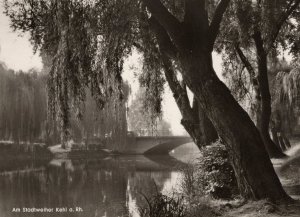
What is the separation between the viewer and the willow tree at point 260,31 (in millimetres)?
9616

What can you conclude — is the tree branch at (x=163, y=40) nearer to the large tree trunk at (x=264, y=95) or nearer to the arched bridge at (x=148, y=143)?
the large tree trunk at (x=264, y=95)

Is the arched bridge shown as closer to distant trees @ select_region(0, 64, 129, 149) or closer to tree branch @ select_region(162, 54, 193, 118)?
distant trees @ select_region(0, 64, 129, 149)

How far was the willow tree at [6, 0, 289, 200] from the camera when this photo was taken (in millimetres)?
5680

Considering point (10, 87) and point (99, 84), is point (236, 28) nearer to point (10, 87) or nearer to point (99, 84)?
point (99, 84)

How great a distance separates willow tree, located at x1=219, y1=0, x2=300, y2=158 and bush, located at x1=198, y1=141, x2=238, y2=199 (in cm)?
326

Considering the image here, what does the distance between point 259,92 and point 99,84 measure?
9.78 m

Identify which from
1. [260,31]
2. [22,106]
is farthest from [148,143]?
[260,31]

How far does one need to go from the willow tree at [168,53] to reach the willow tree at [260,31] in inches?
112

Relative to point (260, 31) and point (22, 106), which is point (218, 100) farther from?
point (22, 106)

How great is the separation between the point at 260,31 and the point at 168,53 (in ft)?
22.4

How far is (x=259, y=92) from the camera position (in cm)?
1545

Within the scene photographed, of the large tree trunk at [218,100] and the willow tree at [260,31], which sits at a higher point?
the willow tree at [260,31]

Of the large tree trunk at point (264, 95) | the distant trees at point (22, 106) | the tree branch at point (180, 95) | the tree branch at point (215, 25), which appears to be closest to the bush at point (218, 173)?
the tree branch at point (180, 95)

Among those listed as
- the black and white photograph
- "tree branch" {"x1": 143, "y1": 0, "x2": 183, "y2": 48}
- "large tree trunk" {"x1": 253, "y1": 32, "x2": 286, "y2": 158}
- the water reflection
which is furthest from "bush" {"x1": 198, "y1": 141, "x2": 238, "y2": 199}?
"large tree trunk" {"x1": 253, "y1": 32, "x2": 286, "y2": 158}
